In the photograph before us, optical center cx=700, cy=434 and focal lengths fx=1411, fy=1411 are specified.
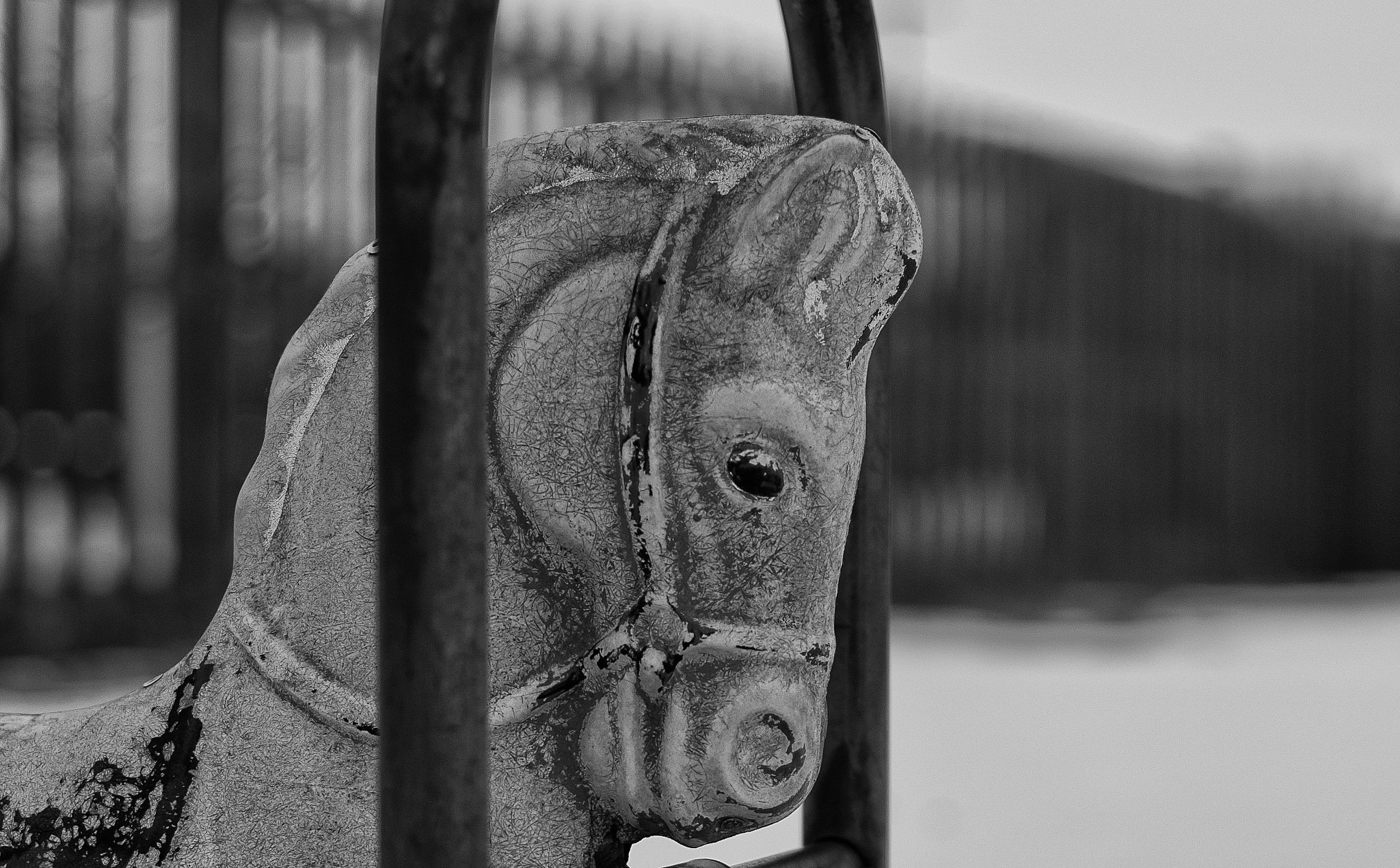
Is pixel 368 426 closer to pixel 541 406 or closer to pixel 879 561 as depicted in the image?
pixel 541 406

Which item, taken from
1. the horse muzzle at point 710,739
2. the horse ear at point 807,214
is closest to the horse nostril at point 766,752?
the horse muzzle at point 710,739

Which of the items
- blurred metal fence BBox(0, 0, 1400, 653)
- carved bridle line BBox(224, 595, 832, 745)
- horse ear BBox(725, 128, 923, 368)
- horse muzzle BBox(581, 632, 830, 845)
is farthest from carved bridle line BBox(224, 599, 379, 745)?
blurred metal fence BBox(0, 0, 1400, 653)

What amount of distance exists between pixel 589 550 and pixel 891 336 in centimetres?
29

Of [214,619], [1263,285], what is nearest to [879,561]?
[214,619]

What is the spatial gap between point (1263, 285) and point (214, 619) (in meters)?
6.96

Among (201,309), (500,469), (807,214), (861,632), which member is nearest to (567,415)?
(500,469)

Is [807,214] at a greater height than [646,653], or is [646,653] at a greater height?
[807,214]

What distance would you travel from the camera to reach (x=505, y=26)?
3668 millimetres

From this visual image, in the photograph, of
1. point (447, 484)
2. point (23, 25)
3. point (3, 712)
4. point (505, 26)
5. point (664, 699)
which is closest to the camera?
point (447, 484)

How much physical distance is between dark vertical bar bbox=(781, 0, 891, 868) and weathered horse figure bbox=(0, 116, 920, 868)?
134 millimetres

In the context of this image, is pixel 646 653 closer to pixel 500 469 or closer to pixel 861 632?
pixel 500 469

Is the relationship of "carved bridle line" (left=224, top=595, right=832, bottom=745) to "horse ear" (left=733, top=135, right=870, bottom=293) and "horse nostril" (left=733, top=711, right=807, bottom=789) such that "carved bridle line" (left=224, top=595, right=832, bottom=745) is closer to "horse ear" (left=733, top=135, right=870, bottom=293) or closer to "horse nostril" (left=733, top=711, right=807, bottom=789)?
"horse nostril" (left=733, top=711, right=807, bottom=789)

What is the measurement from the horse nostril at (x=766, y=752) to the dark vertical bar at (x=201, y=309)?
253 cm

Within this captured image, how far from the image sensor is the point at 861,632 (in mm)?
805
